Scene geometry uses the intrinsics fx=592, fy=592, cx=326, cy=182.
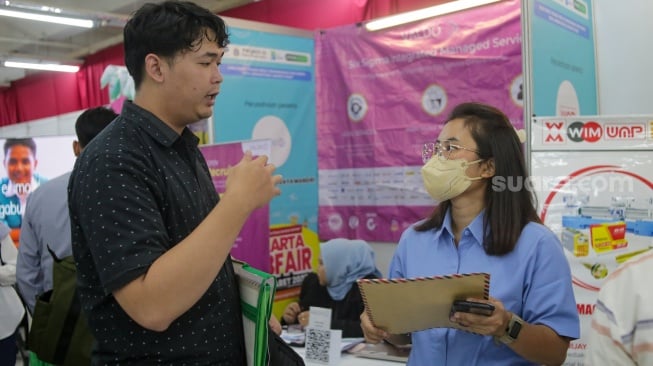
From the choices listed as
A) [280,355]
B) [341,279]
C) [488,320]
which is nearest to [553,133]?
[341,279]

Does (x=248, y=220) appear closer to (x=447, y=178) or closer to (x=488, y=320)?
(x=447, y=178)

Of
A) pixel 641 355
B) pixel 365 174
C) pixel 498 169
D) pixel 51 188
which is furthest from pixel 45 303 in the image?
pixel 365 174

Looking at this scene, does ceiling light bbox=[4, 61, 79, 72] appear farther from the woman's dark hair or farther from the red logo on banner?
the woman's dark hair

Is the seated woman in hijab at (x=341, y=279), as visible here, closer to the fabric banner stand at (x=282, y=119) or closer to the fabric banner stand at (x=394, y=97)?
the fabric banner stand at (x=282, y=119)

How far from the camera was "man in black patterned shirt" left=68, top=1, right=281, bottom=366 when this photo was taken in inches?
39.2

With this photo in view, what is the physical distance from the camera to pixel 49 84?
1120 centimetres

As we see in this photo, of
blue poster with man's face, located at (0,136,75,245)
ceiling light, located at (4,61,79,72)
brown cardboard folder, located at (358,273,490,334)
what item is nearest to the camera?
brown cardboard folder, located at (358,273,490,334)

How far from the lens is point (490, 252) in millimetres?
1608

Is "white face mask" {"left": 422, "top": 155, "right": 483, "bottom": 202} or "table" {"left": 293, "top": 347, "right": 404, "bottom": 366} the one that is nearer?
"white face mask" {"left": 422, "top": 155, "right": 483, "bottom": 202}

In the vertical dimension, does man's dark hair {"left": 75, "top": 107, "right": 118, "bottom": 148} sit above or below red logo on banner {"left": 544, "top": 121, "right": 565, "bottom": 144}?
above

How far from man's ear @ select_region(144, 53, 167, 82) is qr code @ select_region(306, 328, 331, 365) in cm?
154

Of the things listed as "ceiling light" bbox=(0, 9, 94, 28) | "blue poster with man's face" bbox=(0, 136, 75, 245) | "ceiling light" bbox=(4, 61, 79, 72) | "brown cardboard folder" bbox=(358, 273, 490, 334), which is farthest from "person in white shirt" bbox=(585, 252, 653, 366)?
"ceiling light" bbox=(4, 61, 79, 72)

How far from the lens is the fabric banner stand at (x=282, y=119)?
3889 millimetres

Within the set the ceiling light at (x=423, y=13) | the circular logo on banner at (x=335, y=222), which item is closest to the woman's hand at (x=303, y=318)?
the circular logo on banner at (x=335, y=222)
